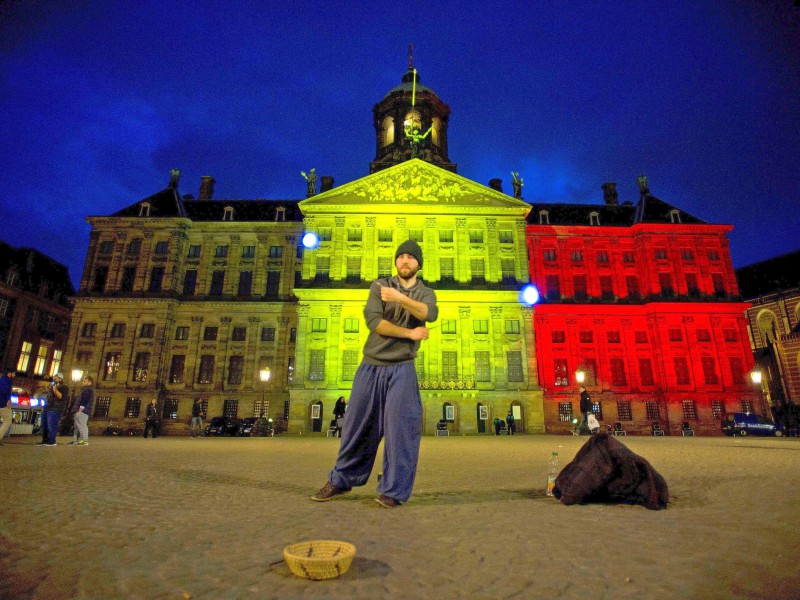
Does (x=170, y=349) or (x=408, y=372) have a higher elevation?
(x=170, y=349)

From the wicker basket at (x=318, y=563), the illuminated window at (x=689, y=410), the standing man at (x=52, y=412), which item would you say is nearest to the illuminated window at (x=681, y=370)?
the illuminated window at (x=689, y=410)

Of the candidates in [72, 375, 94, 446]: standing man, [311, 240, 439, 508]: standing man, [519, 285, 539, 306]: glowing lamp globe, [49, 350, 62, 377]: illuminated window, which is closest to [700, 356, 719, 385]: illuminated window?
[519, 285, 539, 306]: glowing lamp globe

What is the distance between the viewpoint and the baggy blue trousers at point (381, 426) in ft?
13.9

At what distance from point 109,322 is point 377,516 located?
4191 cm

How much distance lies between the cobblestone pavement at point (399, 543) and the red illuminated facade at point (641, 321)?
1366 inches

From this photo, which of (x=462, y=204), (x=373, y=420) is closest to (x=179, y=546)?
(x=373, y=420)

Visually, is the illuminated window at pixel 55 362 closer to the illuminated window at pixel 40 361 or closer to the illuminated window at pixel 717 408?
the illuminated window at pixel 40 361

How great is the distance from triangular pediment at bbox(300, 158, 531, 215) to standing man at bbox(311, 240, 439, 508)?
32.7 m

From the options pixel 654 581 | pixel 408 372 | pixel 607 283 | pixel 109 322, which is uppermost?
pixel 607 283

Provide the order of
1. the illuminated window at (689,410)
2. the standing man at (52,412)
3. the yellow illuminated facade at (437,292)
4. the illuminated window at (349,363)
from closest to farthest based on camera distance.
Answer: the standing man at (52,412)
the yellow illuminated facade at (437,292)
the illuminated window at (349,363)
the illuminated window at (689,410)

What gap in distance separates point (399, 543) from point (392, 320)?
2.31m

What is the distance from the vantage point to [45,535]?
9.65ft

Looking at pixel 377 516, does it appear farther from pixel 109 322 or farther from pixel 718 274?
pixel 718 274

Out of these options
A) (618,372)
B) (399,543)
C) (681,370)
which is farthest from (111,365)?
(681,370)
